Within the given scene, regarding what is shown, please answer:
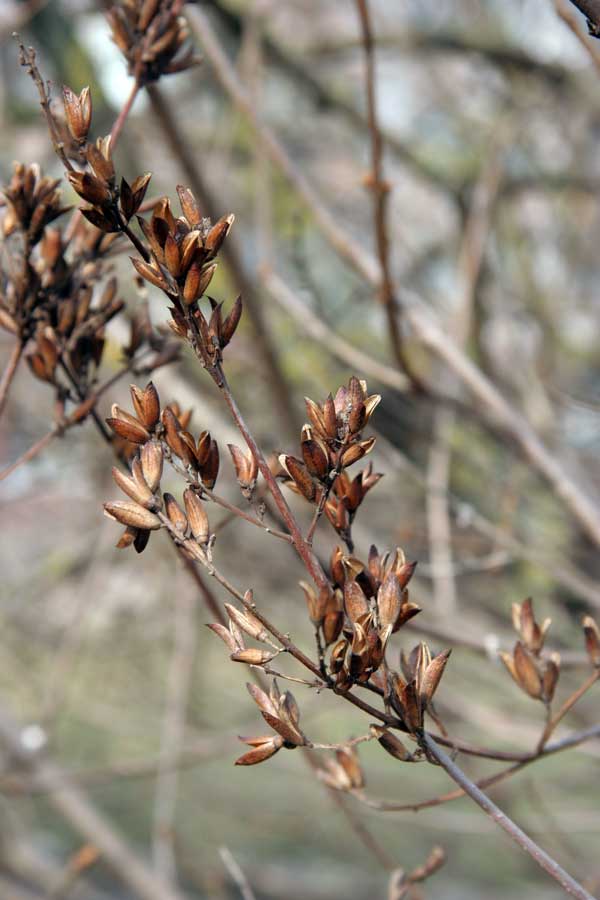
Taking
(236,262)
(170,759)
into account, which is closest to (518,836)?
(236,262)

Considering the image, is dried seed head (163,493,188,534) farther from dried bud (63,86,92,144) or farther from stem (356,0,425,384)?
stem (356,0,425,384)

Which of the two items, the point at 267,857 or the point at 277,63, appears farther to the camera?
the point at 267,857

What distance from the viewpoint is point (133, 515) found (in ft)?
1.90

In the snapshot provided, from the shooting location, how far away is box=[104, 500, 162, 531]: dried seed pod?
1.89 ft

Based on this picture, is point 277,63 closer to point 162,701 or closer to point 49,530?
point 49,530

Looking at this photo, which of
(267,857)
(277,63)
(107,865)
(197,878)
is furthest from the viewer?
(267,857)

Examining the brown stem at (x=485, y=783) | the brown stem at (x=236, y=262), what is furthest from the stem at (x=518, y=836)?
the brown stem at (x=236, y=262)

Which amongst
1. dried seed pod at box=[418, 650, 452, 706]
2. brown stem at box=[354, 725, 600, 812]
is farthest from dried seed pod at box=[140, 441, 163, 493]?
brown stem at box=[354, 725, 600, 812]

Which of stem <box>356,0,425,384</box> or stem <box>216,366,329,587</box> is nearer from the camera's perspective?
stem <box>216,366,329,587</box>

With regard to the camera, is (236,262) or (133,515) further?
(236,262)

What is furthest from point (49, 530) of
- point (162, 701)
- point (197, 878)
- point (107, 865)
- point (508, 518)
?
point (508, 518)

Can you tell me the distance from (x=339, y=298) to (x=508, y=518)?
233 centimetres

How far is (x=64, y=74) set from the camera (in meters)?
2.44

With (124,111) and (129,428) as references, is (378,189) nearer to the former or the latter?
(124,111)
